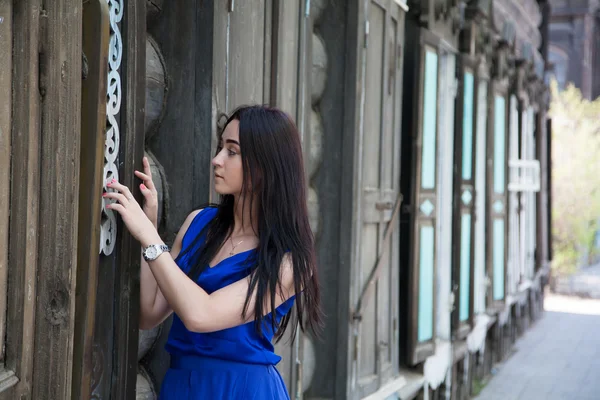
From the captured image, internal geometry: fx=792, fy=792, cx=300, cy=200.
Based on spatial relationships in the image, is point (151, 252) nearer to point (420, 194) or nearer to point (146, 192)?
point (146, 192)

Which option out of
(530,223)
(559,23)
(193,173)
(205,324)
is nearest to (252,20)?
(193,173)

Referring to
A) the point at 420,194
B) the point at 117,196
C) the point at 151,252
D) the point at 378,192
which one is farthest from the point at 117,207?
the point at 420,194

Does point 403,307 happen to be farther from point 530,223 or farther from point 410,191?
point 530,223

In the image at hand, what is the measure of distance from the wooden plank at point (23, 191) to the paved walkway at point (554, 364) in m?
5.67

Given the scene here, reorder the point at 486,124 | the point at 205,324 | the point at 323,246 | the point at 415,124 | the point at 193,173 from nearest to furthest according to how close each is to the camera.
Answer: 1. the point at 205,324
2. the point at 193,173
3. the point at 323,246
4. the point at 415,124
5. the point at 486,124

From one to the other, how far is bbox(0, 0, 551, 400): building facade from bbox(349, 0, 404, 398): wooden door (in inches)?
0.7

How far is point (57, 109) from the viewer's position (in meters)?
1.51

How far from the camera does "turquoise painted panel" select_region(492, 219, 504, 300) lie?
7656 mm

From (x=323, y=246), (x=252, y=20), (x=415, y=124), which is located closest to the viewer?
(x=252, y=20)

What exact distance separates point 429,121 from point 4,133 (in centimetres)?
444

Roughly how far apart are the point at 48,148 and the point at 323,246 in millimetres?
2758

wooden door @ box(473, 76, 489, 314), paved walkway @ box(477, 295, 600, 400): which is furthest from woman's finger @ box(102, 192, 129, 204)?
wooden door @ box(473, 76, 489, 314)

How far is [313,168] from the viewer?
412 centimetres

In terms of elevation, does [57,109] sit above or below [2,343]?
above
